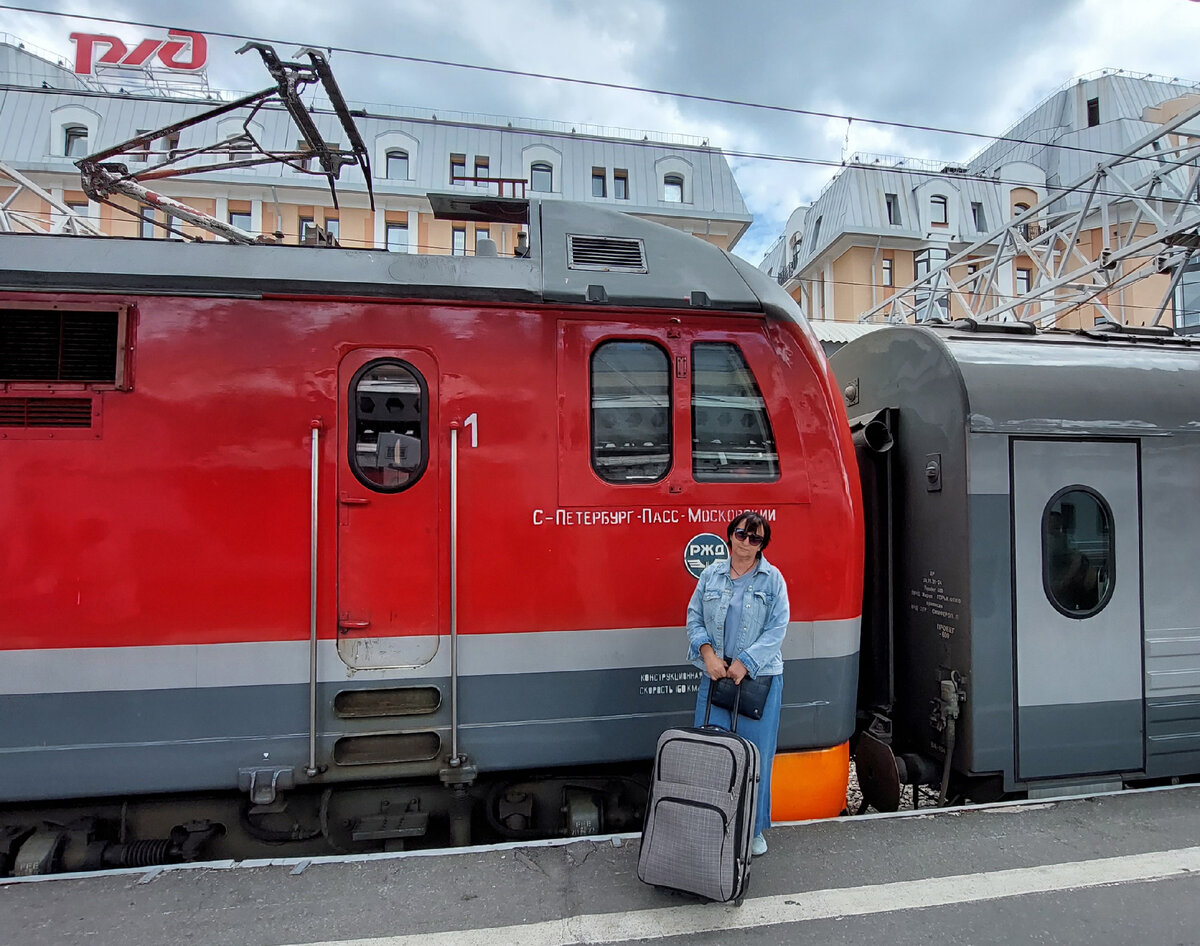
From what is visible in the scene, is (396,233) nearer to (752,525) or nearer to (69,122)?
(69,122)

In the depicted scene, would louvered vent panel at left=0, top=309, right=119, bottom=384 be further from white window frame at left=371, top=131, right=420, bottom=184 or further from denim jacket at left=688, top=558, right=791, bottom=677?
white window frame at left=371, top=131, right=420, bottom=184

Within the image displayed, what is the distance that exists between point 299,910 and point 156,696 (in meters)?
1.07

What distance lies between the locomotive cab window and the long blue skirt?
1673mm

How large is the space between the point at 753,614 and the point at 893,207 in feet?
94.7

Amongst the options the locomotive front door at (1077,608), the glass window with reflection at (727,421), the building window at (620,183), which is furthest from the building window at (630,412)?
the building window at (620,183)

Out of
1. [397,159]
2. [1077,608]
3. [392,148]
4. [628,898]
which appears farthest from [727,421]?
[397,159]

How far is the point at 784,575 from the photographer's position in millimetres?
3539

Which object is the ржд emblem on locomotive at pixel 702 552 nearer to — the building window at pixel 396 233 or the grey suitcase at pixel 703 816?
the grey suitcase at pixel 703 816

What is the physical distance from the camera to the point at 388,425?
330 centimetres

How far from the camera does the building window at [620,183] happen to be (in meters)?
24.4

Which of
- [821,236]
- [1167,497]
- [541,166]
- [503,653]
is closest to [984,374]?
[1167,497]

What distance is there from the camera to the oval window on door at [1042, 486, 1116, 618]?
12.9 feet

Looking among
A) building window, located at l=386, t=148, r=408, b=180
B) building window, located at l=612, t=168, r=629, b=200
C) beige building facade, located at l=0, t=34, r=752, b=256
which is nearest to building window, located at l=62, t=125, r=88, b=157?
beige building facade, located at l=0, t=34, r=752, b=256

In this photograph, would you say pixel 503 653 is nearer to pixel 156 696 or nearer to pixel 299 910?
pixel 299 910
